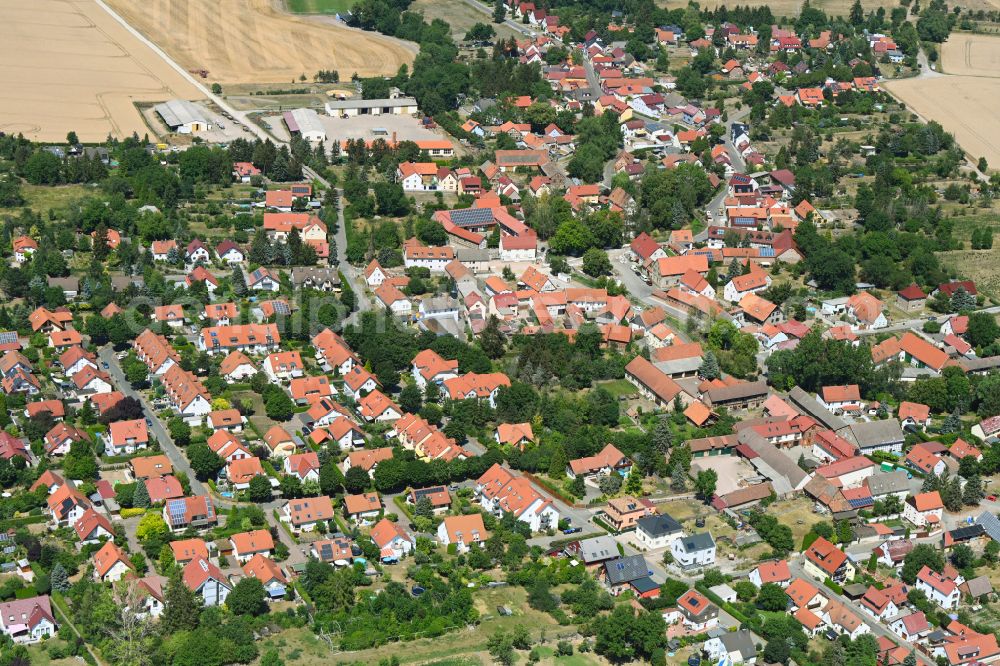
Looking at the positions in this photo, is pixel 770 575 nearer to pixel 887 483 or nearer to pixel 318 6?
pixel 887 483

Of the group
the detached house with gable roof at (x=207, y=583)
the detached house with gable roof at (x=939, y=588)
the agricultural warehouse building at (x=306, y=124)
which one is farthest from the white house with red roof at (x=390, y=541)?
the agricultural warehouse building at (x=306, y=124)

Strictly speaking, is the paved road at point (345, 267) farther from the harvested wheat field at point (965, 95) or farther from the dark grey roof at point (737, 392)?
the harvested wheat field at point (965, 95)

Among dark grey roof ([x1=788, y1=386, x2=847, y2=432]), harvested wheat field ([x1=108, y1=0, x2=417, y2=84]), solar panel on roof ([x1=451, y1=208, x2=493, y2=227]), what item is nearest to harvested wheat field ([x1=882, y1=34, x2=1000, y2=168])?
solar panel on roof ([x1=451, y1=208, x2=493, y2=227])

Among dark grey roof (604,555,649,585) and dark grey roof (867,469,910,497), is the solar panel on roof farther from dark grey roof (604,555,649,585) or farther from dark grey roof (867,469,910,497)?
dark grey roof (604,555,649,585)

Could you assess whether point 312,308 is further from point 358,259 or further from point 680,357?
point 680,357

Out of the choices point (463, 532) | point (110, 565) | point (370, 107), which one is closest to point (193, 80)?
point (370, 107)

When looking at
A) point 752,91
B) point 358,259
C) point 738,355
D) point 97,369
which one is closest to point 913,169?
point 752,91
